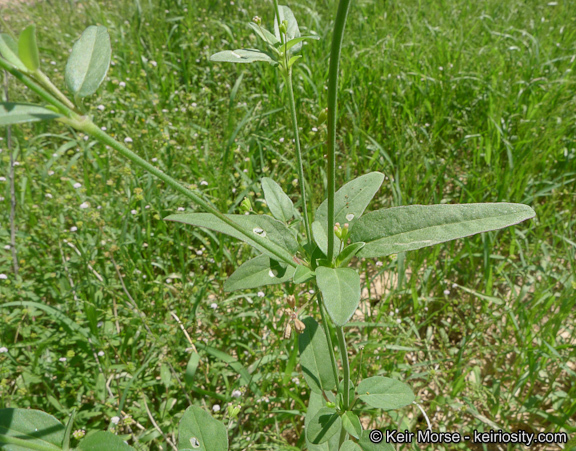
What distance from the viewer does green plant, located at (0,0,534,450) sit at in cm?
56

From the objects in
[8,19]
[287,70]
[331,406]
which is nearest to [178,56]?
[8,19]

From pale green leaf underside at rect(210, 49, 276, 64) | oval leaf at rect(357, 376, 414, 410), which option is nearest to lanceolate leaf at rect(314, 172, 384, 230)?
pale green leaf underside at rect(210, 49, 276, 64)

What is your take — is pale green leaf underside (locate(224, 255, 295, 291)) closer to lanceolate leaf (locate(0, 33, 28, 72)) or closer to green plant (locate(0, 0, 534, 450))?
green plant (locate(0, 0, 534, 450))

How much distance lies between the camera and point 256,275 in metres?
0.89

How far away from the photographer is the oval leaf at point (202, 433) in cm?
89

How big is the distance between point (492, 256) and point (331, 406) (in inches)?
47.9

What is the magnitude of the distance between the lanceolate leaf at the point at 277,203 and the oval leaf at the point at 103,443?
0.52 meters

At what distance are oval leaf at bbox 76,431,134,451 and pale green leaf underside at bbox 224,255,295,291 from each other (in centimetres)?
30

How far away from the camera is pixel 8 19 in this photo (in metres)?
4.09

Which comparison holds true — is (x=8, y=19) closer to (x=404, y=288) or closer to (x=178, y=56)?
(x=178, y=56)

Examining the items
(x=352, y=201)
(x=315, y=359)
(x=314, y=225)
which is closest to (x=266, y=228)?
(x=314, y=225)

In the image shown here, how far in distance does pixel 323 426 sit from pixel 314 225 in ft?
1.59
